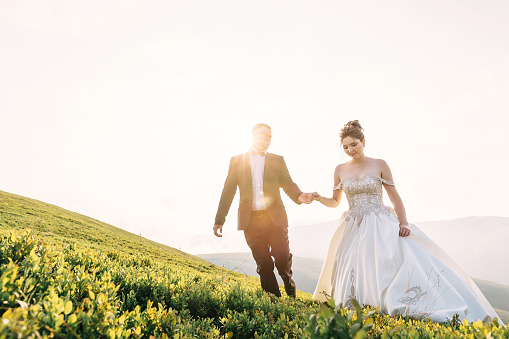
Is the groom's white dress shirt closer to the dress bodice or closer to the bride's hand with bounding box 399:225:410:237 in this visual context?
the dress bodice

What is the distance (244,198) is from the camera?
7609 mm

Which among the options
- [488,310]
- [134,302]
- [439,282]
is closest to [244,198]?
[134,302]

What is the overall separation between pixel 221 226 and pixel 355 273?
3.52m

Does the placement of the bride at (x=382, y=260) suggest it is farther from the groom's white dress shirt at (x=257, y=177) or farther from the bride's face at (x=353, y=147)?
the groom's white dress shirt at (x=257, y=177)

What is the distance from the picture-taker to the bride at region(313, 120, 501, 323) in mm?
5676

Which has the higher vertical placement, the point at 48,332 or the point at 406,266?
the point at 406,266

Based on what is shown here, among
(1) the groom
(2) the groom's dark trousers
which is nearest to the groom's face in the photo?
(1) the groom

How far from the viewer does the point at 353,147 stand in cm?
745

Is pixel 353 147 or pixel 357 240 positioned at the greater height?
pixel 353 147

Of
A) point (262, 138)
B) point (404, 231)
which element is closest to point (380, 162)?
point (404, 231)

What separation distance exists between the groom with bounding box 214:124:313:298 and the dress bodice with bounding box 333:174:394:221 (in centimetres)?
107

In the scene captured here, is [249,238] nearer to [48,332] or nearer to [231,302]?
[231,302]

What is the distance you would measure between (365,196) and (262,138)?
119 inches

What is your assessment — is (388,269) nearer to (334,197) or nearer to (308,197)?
(334,197)
